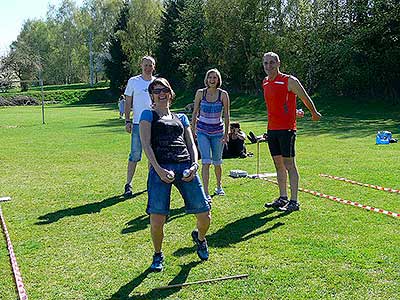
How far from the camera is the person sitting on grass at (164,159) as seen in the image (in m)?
4.50

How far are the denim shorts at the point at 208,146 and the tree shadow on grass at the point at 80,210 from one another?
148 cm

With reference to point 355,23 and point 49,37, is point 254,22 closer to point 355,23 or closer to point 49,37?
point 355,23

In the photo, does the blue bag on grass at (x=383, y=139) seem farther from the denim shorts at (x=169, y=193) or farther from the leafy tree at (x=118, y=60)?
the leafy tree at (x=118, y=60)

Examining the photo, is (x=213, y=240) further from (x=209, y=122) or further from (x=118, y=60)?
(x=118, y=60)

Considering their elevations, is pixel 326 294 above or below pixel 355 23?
below

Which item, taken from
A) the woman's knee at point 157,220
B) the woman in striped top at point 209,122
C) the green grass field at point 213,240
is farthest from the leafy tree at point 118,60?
the woman's knee at point 157,220

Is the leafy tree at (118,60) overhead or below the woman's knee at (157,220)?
overhead

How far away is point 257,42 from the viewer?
1489 inches

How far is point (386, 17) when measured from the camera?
28422 mm

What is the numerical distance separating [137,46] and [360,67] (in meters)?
28.2

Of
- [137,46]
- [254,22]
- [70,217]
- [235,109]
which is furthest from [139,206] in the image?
[137,46]

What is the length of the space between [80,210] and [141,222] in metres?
1.22

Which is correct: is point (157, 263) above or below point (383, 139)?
above

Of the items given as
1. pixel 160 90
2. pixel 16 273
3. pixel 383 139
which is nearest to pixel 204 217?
pixel 160 90
